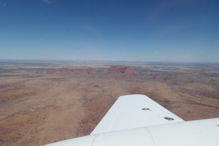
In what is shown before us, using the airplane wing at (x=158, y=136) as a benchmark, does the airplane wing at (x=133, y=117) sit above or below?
below

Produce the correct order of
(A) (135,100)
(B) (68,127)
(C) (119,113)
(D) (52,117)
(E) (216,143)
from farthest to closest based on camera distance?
(D) (52,117) < (B) (68,127) < (A) (135,100) < (C) (119,113) < (E) (216,143)

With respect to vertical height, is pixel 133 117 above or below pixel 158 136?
below

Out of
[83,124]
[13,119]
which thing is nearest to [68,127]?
[83,124]

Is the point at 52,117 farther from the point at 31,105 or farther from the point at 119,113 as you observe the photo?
the point at 119,113

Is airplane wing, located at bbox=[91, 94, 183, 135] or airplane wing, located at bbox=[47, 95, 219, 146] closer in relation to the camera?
airplane wing, located at bbox=[47, 95, 219, 146]

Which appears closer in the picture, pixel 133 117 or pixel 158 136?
pixel 158 136

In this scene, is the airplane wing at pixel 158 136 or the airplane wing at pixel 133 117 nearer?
the airplane wing at pixel 158 136

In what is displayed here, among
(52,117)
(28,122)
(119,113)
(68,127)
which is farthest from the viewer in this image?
(52,117)

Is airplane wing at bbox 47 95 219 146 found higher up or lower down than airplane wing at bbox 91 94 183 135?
higher up
